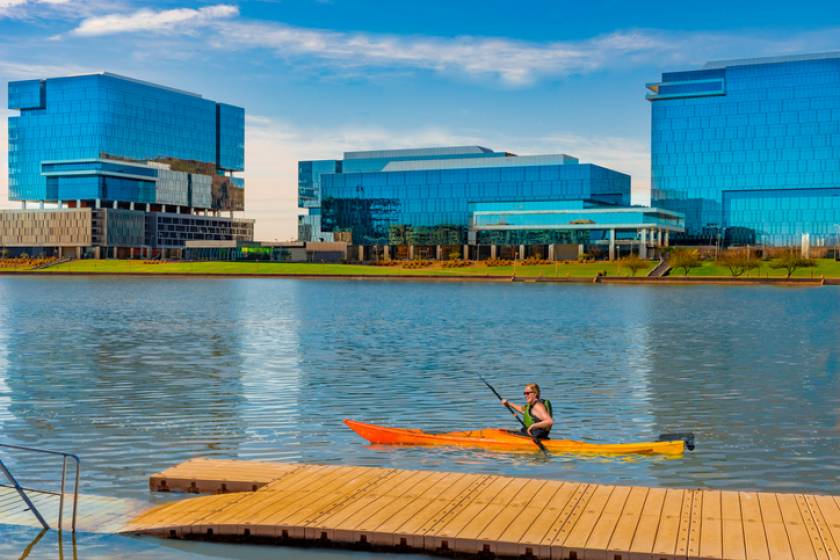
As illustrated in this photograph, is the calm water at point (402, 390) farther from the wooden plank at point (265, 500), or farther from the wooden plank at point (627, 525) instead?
the wooden plank at point (627, 525)

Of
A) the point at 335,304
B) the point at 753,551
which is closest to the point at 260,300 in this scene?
the point at 335,304

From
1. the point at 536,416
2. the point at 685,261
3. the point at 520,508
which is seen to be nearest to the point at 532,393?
the point at 536,416

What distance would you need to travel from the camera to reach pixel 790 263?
563 ft

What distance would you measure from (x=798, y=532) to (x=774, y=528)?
375 millimetres

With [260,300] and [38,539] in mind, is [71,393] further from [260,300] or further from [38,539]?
[260,300]

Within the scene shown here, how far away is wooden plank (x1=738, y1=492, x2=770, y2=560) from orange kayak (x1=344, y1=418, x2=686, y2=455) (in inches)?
238

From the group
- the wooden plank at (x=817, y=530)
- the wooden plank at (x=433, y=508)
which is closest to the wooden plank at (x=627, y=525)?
the wooden plank at (x=817, y=530)

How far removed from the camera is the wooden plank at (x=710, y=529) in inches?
628

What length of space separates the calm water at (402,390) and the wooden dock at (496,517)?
1.82 ft

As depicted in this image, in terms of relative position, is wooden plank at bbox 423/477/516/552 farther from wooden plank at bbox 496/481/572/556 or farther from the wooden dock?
wooden plank at bbox 496/481/572/556

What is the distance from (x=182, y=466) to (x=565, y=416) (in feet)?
47.3

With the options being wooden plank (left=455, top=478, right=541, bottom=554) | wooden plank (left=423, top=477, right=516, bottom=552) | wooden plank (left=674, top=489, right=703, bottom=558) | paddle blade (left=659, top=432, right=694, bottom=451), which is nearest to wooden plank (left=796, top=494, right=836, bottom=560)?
wooden plank (left=674, top=489, right=703, bottom=558)

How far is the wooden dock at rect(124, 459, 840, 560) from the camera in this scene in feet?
53.7

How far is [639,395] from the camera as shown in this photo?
38.2m
